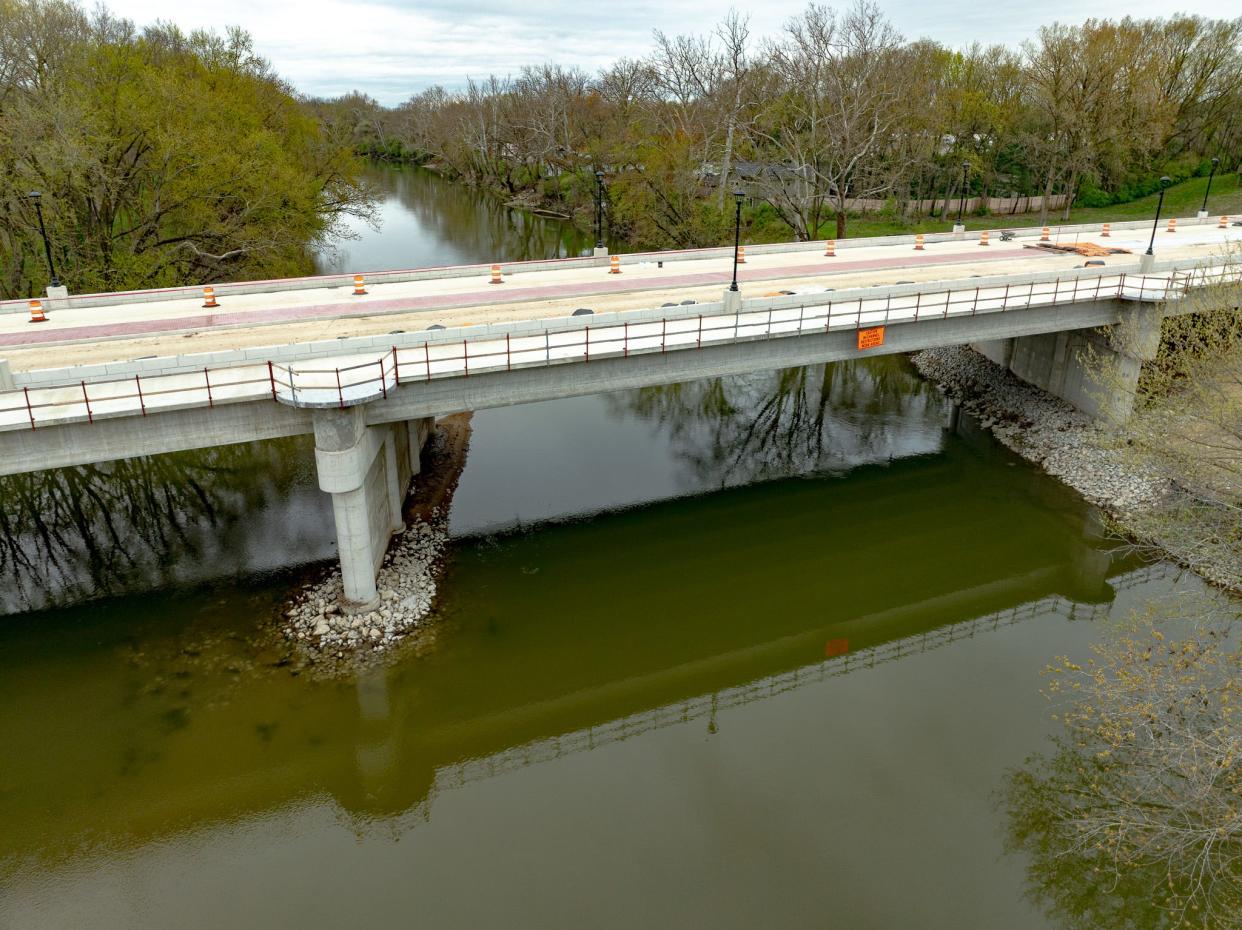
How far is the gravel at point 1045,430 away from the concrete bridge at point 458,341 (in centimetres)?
83

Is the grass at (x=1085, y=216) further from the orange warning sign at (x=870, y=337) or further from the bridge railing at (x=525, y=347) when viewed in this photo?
the orange warning sign at (x=870, y=337)

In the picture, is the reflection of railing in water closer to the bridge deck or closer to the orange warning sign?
the orange warning sign

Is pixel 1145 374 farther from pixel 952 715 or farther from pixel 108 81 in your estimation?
pixel 108 81

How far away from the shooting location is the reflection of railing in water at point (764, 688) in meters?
16.6

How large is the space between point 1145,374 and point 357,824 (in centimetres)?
2873

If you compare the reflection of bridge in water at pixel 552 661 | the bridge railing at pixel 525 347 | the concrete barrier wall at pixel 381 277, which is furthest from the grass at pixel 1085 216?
the reflection of bridge in water at pixel 552 661

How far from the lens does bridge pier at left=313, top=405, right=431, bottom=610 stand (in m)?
18.0

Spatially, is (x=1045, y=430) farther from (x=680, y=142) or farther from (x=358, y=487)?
(x=680, y=142)

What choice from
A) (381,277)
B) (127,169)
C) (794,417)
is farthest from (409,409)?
(127,169)

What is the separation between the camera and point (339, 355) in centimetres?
2009

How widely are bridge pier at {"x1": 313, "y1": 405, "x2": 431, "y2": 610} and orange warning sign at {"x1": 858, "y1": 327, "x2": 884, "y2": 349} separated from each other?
13.4 metres

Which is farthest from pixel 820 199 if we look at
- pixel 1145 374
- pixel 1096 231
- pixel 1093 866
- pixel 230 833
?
pixel 230 833

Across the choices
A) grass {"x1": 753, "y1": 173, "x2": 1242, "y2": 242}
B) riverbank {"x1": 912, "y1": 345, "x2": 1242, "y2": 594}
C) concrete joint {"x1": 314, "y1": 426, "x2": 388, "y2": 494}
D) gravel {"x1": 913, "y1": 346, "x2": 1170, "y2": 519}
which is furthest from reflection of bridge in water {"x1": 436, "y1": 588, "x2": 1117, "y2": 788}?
grass {"x1": 753, "y1": 173, "x2": 1242, "y2": 242}

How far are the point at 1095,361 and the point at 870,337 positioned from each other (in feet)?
36.2
